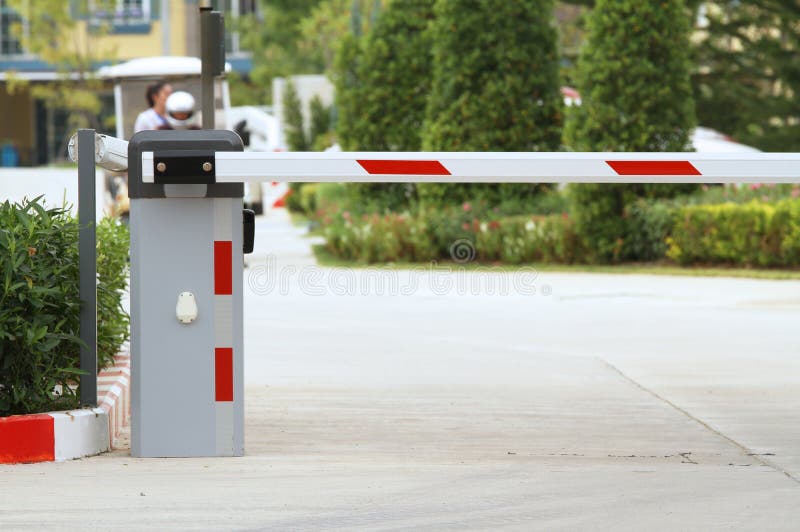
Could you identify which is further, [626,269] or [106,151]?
[626,269]

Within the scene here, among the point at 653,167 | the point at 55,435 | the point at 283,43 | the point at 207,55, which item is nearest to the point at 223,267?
the point at 55,435

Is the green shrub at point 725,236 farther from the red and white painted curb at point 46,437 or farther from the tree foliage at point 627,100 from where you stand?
the red and white painted curb at point 46,437

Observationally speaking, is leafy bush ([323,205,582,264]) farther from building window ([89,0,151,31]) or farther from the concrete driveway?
building window ([89,0,151,31])

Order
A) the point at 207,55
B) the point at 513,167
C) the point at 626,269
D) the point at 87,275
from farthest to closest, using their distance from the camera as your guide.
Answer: the point at 626,269 → the point at 207,55 → the point at 87,275 → the point at 513,167

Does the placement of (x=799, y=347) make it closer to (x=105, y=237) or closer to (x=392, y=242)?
(x=105, y=237)

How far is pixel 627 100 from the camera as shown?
20.4m

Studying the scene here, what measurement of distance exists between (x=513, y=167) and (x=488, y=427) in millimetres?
1736

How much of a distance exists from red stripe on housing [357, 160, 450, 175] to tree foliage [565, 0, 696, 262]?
13320 mm

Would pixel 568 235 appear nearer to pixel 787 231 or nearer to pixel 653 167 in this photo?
pixel 787 231

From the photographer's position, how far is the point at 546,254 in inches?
788

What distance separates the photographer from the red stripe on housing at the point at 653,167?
269 inches

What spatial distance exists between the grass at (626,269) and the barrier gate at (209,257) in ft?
37.1

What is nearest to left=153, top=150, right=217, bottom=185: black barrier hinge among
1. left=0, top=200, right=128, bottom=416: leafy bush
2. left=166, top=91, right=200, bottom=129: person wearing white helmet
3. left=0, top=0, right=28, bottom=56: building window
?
left=0, top=200, right=128, bottom=416: leafy bush

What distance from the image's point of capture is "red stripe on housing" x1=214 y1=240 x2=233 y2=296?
6.83 meters
